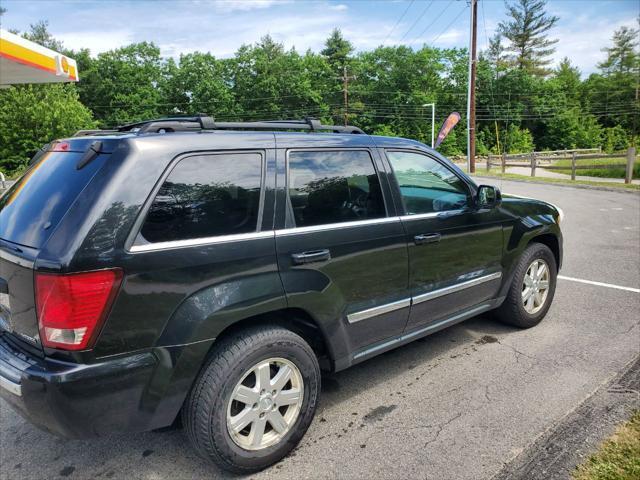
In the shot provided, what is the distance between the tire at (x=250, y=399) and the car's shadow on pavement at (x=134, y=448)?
0.62 feet

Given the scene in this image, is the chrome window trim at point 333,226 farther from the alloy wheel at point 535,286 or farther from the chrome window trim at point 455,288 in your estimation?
the alloy wheel at point 535,286

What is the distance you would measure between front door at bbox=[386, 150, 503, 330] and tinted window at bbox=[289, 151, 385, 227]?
0.82 feet

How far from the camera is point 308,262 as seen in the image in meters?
2.64

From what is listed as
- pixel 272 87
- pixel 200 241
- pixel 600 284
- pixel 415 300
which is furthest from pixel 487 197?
pixel 272 87

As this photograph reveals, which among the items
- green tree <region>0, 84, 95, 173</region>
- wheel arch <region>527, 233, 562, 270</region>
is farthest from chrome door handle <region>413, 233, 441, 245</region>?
green tree <region>0, 84, 95, 173</region>

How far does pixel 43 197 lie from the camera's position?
2.34 m

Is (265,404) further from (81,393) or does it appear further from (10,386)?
(10,386)

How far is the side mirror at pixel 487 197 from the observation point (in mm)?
3783

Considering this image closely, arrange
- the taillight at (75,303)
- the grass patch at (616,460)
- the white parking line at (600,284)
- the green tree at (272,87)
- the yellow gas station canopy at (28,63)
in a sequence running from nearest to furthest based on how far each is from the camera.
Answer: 1. the taillight at (75,303)
2. the grass patch at (616,460)
3. the white parking line at (600,284)
4. the yellow gas station canopy at (28,63)
5. the green tree at (272,87)

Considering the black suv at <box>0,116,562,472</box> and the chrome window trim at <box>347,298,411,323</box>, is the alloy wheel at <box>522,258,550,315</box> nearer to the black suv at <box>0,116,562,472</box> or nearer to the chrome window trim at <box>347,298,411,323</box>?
the black suv at <box>0,116,562,472</box>

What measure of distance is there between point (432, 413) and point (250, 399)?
1.26 m

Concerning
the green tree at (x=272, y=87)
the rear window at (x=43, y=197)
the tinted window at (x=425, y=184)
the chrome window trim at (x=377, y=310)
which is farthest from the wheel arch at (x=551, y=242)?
the green tree at (x=272, y=87)

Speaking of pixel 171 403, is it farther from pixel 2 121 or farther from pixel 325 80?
pixel 325 80

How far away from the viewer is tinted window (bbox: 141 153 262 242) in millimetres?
2250
